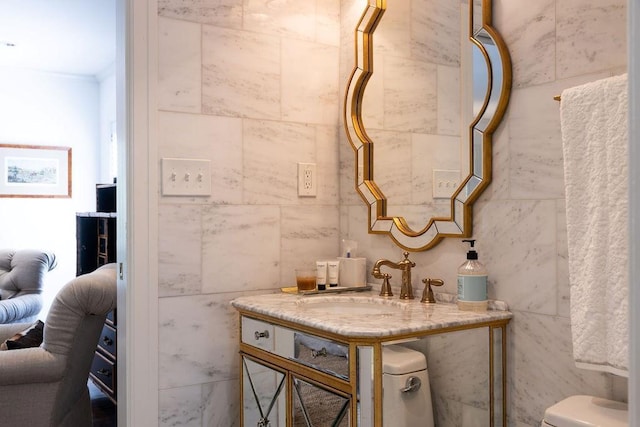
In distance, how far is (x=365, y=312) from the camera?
6.80 ft

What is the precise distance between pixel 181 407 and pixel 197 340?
235 millimetres

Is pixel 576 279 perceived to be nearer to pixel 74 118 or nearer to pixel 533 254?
pixel 533 254

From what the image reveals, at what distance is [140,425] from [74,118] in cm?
461

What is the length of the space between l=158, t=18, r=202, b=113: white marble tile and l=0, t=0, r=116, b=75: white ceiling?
2.17m

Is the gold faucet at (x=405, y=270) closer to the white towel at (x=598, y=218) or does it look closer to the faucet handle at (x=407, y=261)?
the faucet handle at (x=407, y=261)

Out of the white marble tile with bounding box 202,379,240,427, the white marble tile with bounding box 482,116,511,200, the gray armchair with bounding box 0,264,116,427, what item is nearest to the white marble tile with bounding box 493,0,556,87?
the white marble tile with bounding box 482,116,511,200

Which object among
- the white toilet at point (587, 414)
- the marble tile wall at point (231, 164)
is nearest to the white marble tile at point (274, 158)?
the marble tile wall at point (231, 164)

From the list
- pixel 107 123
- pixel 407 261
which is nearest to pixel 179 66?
pixel 407 261

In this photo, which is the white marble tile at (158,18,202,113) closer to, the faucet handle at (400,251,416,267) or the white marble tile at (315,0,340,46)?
the white marble tile at (315,0,340,46)

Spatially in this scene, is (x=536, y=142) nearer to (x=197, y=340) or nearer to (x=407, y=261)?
(x=407, y=261)

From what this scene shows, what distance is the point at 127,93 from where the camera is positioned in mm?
2047

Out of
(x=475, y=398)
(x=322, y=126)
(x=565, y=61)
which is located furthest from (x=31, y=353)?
(x=565, y=61)

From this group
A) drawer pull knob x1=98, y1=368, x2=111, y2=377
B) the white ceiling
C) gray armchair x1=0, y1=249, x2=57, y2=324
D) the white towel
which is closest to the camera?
the white towel

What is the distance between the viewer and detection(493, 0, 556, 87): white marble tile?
66.0 inches
